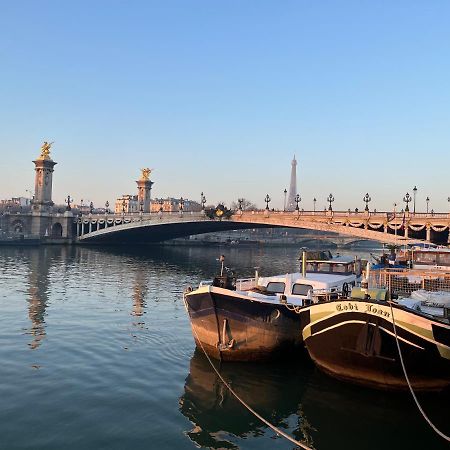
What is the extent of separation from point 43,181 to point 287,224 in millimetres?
67947

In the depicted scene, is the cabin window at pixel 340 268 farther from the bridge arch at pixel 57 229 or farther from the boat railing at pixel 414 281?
the bridge arch at pixel 57 229

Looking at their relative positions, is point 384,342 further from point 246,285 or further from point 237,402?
point 246,285

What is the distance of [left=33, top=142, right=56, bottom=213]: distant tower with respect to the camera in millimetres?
111062

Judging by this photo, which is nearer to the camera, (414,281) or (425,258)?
(414,281)

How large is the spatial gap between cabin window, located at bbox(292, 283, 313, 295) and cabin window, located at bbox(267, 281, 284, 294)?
1.96 ft

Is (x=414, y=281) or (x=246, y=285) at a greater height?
(x=414, y=281)

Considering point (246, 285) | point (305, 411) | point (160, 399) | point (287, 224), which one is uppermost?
point (287, 224)

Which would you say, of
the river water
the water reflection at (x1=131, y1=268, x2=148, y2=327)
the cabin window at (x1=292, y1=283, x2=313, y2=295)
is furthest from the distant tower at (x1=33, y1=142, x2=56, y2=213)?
the cabin window at (x1=292, y1=283, x2=313, y2=295)

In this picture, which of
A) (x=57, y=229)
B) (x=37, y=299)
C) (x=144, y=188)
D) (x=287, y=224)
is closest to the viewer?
(x=37, y=299)

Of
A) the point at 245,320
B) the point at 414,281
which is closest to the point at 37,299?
the point at 245,320

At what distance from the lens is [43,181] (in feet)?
368

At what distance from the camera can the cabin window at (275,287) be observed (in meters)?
22.3

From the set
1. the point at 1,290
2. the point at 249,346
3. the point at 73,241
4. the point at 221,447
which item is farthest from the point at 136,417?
the point at 73,241

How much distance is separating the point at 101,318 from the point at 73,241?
8068 cm
